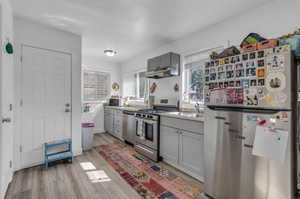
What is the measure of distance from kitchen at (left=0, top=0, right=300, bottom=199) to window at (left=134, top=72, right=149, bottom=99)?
0.37m

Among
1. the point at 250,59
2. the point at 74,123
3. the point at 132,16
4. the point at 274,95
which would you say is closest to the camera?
the point at 274,95

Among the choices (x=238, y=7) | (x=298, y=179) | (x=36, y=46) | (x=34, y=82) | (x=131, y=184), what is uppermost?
(x=238, y=7)

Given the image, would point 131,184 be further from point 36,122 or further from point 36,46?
point 36,46

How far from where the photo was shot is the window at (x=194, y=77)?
2906mm

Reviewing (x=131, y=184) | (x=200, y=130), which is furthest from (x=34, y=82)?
(x=200, y=130)

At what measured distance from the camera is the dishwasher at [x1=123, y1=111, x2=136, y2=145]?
3496 millimetres

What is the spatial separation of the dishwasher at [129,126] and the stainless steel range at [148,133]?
0.67 ft

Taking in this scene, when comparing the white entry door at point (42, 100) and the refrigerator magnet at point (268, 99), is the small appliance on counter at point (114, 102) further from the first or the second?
the refrigerator magnet at point (268, 99)

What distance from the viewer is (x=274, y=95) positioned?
130cm

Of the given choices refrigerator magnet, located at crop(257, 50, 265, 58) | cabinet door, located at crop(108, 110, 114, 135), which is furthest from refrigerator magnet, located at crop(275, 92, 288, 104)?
cabinet door, located at crop(108, 110, 114, 135)

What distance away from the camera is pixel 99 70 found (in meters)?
5.01

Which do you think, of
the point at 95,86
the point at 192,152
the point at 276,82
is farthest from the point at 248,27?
the point at 95,86

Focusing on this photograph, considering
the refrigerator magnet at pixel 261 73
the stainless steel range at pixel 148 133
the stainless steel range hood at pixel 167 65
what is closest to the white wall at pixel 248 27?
the stainless steel range hood at pixel 167 65

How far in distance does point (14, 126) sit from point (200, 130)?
303cm
